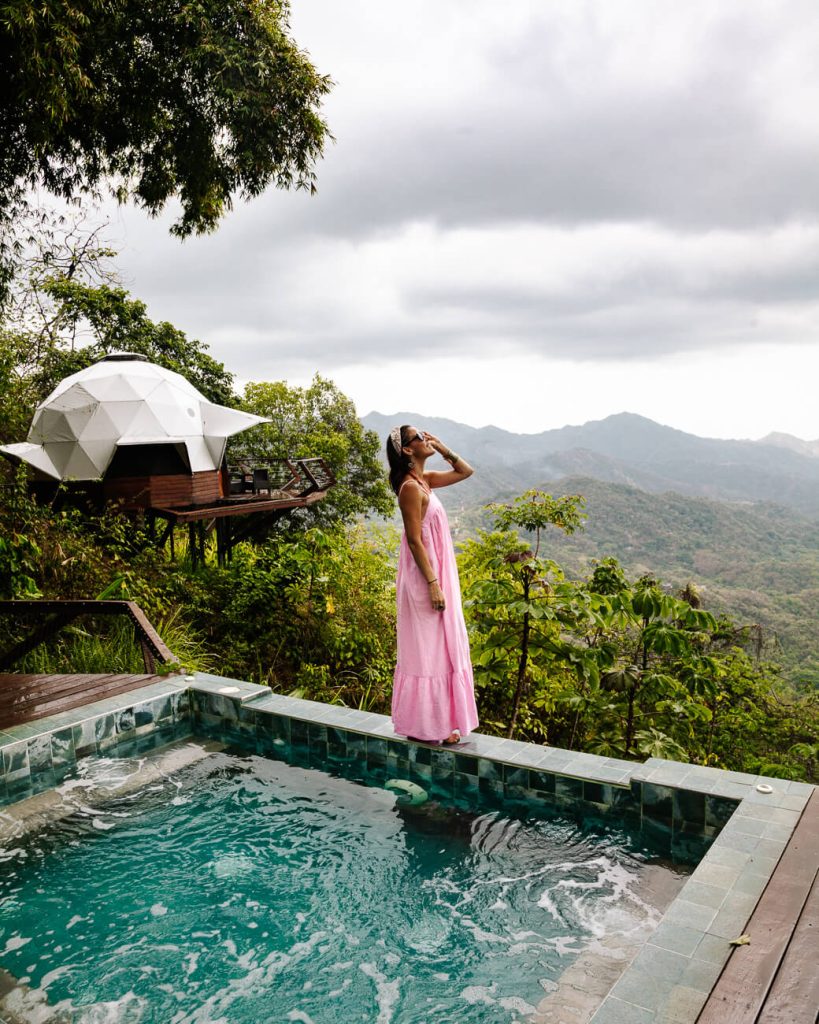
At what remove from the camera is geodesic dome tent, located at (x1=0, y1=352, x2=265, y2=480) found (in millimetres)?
A: 11447

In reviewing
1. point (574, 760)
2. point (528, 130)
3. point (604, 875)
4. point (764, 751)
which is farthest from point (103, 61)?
point (764, 751)

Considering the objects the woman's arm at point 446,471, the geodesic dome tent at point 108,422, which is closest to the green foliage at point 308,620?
the woman's arm at point 446,471

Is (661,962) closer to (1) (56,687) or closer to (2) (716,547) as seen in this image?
(1) (56,687)

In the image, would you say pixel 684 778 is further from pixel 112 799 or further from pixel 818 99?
pixel 818 99

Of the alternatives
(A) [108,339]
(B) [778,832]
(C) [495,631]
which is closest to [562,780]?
(B) [778,832]

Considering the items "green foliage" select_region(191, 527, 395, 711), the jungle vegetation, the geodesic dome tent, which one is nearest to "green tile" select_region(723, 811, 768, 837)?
the jungle vegetation

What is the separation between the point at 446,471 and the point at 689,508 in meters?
42.3

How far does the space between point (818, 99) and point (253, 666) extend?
27.1 ft

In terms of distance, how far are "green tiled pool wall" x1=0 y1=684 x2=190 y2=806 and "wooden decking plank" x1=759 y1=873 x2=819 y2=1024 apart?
401 cm

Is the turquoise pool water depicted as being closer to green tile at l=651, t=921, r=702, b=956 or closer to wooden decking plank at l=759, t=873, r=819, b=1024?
green tile at l=651, t=921, r=702, b=956

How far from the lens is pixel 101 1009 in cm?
261

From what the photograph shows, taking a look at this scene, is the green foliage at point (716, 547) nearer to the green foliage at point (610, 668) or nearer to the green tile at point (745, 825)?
the green foliage at point (610, 668)

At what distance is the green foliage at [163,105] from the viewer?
6.77 meters

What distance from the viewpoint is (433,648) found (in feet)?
13.3
